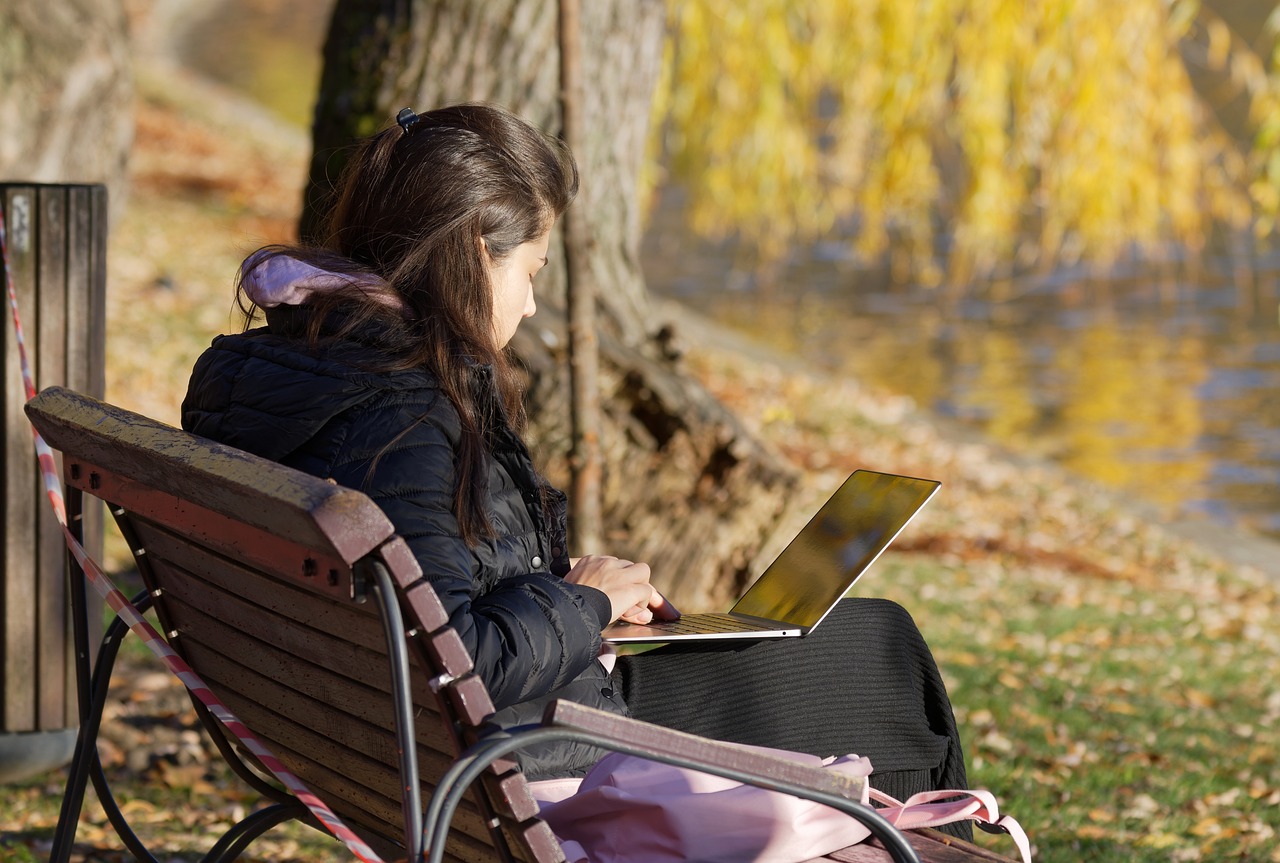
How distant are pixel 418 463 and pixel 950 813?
91 cm

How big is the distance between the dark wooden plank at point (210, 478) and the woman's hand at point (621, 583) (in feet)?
2.31

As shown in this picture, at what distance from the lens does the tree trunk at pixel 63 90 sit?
8.14 m

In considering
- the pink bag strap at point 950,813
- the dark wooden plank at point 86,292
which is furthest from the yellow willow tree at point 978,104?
the pink bag strap at point 950,813

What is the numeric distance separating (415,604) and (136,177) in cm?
1310

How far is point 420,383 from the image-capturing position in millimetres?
2033

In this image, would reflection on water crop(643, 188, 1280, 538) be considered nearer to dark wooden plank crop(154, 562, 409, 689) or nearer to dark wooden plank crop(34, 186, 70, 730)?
dark wooden plank crop(34, 186, 70, 730)

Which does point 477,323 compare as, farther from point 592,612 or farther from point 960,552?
point 960,552

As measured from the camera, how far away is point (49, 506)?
3463 millimetres

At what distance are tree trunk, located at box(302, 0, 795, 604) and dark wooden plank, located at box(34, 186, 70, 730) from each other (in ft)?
4.85

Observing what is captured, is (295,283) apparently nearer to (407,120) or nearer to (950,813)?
(407,120)

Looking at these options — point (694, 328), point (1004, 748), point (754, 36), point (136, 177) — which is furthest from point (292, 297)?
point (136, 177)

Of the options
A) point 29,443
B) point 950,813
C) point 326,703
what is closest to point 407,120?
point 326,703

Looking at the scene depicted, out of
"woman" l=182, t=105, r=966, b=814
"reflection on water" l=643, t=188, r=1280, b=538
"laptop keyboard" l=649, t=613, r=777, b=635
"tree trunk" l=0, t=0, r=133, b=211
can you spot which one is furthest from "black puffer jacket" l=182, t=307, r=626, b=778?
"reflection on water" l=643, t=188, r=1280, b=538

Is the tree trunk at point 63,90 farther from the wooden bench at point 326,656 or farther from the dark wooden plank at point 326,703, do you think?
the dark wooden plank at point 326,703
